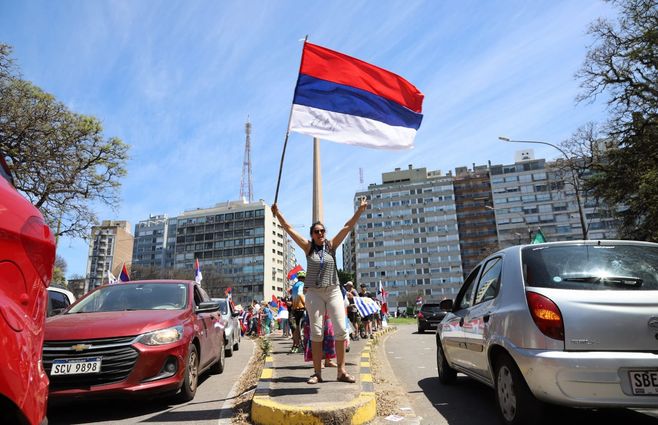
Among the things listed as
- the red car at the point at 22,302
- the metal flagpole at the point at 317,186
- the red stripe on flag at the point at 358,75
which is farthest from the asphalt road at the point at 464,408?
the metal flagpole at the point at 317,186

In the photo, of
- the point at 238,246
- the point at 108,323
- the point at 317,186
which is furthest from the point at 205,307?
the point at 238,246

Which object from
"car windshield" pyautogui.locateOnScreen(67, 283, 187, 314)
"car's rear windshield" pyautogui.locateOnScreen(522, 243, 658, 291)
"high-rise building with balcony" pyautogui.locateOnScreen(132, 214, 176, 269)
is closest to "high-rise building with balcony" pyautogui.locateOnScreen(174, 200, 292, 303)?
"high-rise building with balcony" pyautogui.locateOnScreen(132, 214, 176, 269)

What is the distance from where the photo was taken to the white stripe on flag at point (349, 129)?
6.24 m

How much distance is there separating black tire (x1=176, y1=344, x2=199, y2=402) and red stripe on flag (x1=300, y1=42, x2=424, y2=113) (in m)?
4.12

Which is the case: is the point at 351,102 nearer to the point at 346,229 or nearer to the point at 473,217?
the point at 346,229

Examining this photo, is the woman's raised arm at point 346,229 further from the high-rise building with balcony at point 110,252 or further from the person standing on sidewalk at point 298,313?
the high-rise building with balcony at point 110,252

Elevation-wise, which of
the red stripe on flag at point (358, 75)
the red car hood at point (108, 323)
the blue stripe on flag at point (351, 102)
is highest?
the red stripe on flag at point (358, 75)

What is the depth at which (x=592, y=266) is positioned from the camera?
3746mm

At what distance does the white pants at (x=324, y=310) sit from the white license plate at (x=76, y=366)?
2.30 metres

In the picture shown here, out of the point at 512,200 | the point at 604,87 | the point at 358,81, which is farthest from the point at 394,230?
the point at 358,81

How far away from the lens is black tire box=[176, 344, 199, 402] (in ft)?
17.7

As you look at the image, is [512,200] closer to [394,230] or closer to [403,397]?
[394,230]

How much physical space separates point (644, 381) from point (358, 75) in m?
5.31

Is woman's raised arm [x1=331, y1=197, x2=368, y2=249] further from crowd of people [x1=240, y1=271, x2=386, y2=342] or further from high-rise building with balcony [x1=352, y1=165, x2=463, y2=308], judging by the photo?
high-rise building with balcony [x1=352, y1=165, x2=463, y2=308]
